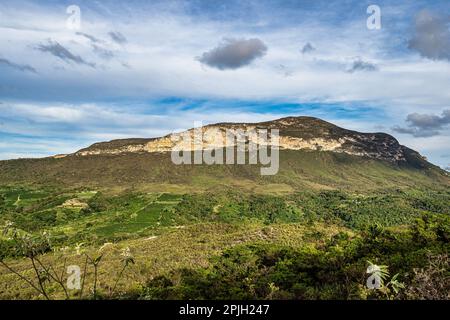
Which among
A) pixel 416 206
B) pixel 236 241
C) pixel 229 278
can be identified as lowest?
pixel 416 206

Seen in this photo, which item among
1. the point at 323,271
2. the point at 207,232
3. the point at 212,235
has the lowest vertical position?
the point at 207,232

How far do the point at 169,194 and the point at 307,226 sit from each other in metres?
96.8

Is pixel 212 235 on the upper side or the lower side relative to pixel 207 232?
upper

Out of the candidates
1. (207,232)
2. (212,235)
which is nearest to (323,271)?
(212,235)

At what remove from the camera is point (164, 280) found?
19578mm

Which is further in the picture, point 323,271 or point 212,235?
point 212,235

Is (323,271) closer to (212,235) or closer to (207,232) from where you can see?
(212,235)

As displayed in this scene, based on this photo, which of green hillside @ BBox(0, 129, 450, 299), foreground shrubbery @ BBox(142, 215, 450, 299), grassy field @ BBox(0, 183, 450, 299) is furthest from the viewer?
grassy field @ BBox(0, 183, 450, 299)

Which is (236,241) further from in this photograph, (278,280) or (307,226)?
(278,280)

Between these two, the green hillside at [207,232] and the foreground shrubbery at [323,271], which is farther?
the green hillside at [207,232]

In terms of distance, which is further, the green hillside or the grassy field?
the grassy field

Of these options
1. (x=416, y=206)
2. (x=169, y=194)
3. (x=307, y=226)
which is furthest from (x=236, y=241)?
(x=416, y=206)

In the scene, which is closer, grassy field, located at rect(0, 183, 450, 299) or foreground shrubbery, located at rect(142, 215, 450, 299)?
foreground shrubbery, located at rect(142, 215, 450, 299)

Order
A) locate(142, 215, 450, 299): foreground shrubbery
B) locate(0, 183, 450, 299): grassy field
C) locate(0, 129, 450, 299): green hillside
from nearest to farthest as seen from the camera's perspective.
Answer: locate(142, 215, 450, 299): foreground shrubbery → locate(0, 129, 450, 299): green hillside → locate(0, 183, 450, 299): grassy field
